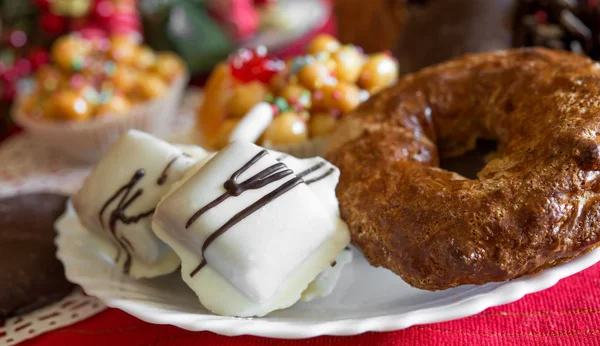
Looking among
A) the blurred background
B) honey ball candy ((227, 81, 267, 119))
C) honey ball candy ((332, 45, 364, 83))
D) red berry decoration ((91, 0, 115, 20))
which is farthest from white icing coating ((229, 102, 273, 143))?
red berry decoration ((91, 0, 115, 20))

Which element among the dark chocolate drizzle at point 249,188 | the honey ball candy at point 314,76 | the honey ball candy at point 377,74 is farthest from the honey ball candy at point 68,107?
the dark chocolate drizzle at point 249,188

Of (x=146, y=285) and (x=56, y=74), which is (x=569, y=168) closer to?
(x=146, y=285)

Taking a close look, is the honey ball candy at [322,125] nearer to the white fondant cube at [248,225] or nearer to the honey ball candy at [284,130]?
the honey ball candy at [284,130]

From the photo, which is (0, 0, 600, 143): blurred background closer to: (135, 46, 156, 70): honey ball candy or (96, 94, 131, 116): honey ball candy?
(135, 46, 156, 70): honey ball candy

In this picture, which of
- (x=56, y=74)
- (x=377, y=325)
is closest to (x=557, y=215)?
(x=377, y=325)

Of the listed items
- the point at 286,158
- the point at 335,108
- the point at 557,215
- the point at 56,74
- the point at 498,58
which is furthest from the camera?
the point at 56,74

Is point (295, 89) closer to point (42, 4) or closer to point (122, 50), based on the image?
point (122, 50)

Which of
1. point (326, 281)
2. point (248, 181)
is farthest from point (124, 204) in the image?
point (326, 281)
